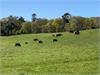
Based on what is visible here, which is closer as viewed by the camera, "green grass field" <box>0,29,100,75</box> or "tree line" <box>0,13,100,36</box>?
"green grass field" <box>0,29,100,75</box>

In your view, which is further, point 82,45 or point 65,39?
point 65,39

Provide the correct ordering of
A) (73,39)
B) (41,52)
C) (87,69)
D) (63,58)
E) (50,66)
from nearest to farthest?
(87,69), (50,66), (63,58), (41,52), (73,39)

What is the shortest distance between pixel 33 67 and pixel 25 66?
1.17m

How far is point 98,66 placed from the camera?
31.0 metres

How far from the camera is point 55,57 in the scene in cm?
3641

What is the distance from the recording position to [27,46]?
45.3 meters

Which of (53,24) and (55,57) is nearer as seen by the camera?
(55,57)

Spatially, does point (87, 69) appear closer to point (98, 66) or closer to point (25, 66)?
point (98, 66)

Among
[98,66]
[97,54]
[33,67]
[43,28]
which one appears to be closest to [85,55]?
[97,54]

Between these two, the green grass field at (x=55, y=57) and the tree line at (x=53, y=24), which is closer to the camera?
the green grass field at (x=55, y=57)

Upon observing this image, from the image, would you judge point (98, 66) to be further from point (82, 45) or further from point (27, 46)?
point (27, 46)

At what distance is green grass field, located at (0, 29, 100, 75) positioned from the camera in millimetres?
29594

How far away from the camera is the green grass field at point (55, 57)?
29.6m

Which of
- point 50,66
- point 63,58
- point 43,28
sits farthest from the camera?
point 43,28
